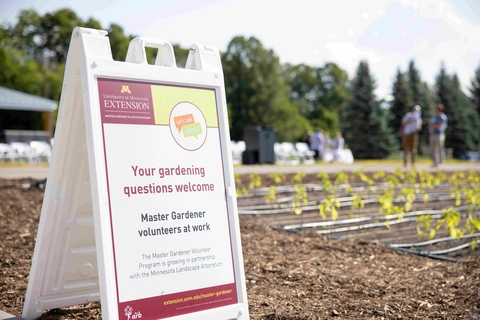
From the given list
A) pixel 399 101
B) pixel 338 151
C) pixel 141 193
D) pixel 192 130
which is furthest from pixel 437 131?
pixel 399 101

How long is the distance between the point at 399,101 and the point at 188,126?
2234 inches

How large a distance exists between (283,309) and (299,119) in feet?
184

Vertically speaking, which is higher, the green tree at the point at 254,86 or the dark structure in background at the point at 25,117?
Result: the green tree at the point at 254,86

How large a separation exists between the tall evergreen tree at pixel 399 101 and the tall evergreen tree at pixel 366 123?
329 centimetres

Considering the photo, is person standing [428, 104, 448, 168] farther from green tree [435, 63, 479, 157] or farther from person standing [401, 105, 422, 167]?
green tree [435, 63, 479, 157]

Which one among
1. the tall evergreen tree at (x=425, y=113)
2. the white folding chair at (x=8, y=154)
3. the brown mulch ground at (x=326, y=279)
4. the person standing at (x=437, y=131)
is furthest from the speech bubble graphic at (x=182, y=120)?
the tall evergreen tree at (x=425, y=113)

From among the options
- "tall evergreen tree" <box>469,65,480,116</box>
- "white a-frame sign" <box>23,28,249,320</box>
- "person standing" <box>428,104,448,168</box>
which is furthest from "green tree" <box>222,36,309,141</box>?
"white a-frame sign" <box>23,28,249,320</box>

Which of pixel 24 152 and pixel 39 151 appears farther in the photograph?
pixel 39 151

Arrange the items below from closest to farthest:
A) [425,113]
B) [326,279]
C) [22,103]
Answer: [326,279]
[22,103]
[425,113]

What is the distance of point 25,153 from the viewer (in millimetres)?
22047

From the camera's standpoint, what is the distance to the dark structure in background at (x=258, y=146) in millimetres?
20719

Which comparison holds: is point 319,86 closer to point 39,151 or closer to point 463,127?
point 463,127

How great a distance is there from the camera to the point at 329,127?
71.8 metres

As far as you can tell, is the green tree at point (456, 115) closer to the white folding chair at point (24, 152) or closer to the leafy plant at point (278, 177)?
the white folding chair at point (24, 152)
